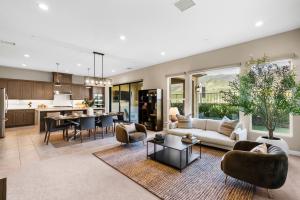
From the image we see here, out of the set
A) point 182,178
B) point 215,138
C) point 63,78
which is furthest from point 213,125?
point 63,78

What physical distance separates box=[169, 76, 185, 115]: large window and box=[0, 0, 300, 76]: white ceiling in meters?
1.54

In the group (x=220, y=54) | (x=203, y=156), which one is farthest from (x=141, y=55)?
(x=203, y=156)

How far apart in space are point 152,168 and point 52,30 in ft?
12.9

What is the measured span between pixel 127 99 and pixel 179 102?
12.5ft

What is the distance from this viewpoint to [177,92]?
6.44 m

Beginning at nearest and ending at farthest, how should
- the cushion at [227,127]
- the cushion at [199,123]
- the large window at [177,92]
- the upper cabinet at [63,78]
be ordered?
the cushion at [227,127] → the cushion at [199,123] → the large window at [177,92] → the upper cabinet at [63,78]

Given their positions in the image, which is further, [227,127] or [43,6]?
[227,127]

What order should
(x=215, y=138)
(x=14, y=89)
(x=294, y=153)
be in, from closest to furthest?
1. (x=294, y=153)
2. (x=215, y=138)
3. (x=14, y=89)

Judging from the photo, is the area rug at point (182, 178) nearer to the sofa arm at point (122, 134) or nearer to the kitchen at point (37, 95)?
the sofa arm at point (122, 134)

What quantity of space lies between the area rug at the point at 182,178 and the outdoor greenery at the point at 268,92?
1435 millimetres

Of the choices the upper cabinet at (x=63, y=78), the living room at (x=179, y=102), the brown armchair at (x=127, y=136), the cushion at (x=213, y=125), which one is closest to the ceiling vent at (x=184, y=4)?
the living room at (x=179, y=102)

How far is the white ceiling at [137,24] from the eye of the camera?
268 cm

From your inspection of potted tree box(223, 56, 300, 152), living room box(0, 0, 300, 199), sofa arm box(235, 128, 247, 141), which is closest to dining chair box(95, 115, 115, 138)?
living room box(0, 0, 300, 199)

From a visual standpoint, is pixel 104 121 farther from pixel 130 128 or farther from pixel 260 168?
pixel 260 168
